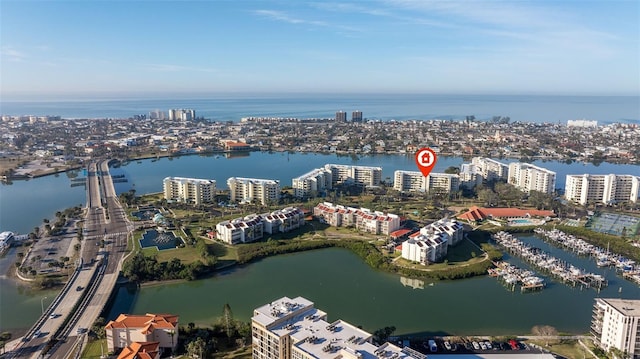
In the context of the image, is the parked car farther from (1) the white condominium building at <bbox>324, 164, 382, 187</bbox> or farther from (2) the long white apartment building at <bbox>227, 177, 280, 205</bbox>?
(1) the white condominium building at <bbox>324, 164, 382, 187</bbox>

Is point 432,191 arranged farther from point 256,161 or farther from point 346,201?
point 256,161

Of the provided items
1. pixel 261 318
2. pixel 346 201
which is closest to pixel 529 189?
pixel 346 201

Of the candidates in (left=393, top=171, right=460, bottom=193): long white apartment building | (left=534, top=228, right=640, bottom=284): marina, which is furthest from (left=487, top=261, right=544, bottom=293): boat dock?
(left=393, top=171, right=460, bottom=193): long white apartment building

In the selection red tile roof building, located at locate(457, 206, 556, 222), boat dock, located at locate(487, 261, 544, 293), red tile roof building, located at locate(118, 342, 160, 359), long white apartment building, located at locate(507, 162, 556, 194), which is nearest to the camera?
red tile roof building, located at locate(118, 342, 160, 359)

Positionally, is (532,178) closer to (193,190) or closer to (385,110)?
(193,190)

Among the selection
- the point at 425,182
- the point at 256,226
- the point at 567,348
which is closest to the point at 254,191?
the point at 256,226

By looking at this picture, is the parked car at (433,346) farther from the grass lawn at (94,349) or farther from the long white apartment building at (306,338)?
the grass lawn at (94,349)
